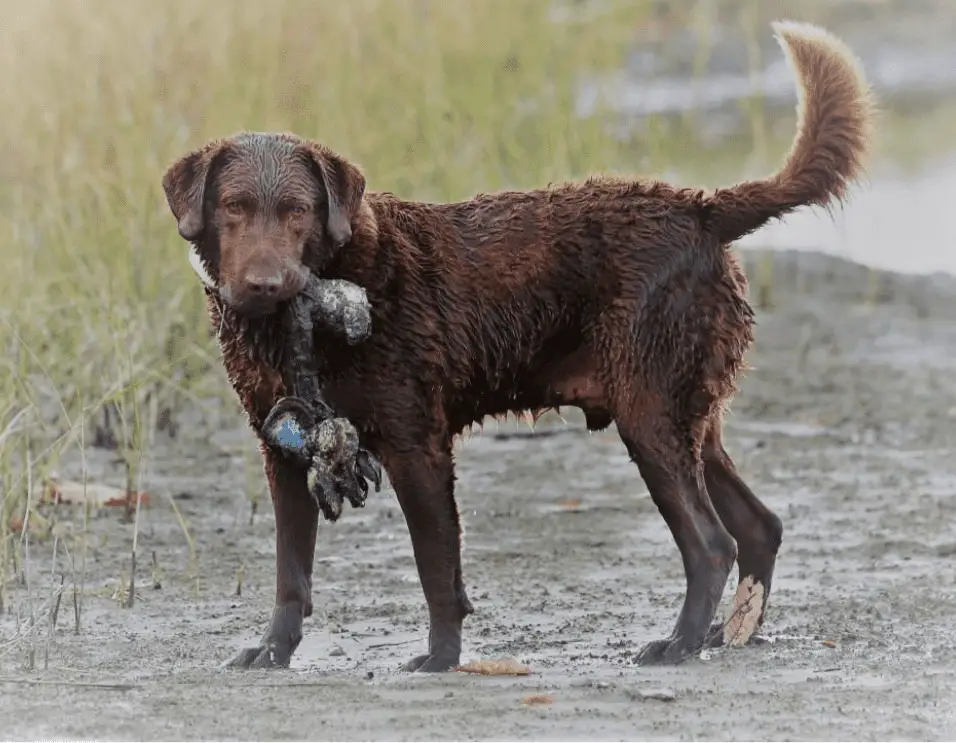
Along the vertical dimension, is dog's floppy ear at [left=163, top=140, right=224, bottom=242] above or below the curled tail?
below

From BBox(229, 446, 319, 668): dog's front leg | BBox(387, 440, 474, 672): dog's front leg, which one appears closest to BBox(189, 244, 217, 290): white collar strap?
BBox(229, 446, 319, 668): dog's front leg

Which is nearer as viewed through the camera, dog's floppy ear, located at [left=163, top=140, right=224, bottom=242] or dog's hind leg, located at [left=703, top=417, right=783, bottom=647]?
dog's floppy ear, located at [left=163, top=140, right=224, bottom=242]

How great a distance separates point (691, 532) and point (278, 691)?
4.47 feet

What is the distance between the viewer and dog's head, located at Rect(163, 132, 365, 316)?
16.9ft

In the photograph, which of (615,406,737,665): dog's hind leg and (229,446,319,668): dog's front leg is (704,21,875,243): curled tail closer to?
(615,406,737,665): dog's hind leg

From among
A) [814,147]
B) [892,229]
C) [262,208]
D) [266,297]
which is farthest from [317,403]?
[892,229]

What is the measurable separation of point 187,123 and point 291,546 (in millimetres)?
3585

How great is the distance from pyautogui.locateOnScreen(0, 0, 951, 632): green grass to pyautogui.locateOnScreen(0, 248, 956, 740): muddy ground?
25.3 inches

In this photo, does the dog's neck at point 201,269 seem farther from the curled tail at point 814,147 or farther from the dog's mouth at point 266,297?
the curled tail at point 814,147

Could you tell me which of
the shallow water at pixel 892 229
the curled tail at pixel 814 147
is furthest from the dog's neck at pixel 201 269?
the shallow water at pixel 892 229

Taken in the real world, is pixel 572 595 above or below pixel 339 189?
below

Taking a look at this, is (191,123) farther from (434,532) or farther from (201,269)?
(434,532)

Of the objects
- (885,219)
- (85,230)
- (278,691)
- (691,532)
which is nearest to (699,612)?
(691,532)

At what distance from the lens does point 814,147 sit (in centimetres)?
583
